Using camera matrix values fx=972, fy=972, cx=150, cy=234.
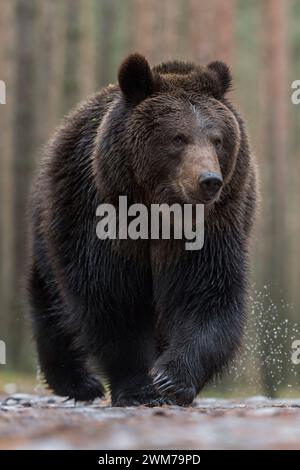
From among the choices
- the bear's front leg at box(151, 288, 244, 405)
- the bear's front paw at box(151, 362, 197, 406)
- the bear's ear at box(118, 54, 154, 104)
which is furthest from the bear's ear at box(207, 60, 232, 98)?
the bear's front paw at box(151, 362, 197, 406)

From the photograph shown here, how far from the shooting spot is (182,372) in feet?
23.6

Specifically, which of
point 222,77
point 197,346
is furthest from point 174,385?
point 222,77

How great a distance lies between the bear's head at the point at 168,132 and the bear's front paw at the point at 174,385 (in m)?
1.27

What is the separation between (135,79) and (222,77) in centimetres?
75

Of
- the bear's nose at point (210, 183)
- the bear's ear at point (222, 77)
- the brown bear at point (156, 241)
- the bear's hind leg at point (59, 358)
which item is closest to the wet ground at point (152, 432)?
the bear's nose at point (210, 183)

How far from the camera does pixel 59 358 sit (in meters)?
9.33

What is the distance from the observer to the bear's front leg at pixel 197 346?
718 centimetres

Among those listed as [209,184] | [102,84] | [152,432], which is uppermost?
[102,84]

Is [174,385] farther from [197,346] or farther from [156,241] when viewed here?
[156,241]

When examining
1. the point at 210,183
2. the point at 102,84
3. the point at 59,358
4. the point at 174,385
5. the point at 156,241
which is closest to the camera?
the point at 210,183

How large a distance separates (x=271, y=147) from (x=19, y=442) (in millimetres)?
15225

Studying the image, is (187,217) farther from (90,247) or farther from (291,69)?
(291,69)

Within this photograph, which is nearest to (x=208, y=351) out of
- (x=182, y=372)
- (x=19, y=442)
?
(x=182, y=372)

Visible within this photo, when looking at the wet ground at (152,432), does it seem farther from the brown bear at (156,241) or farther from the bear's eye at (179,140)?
the bear's eye at (179,140)
